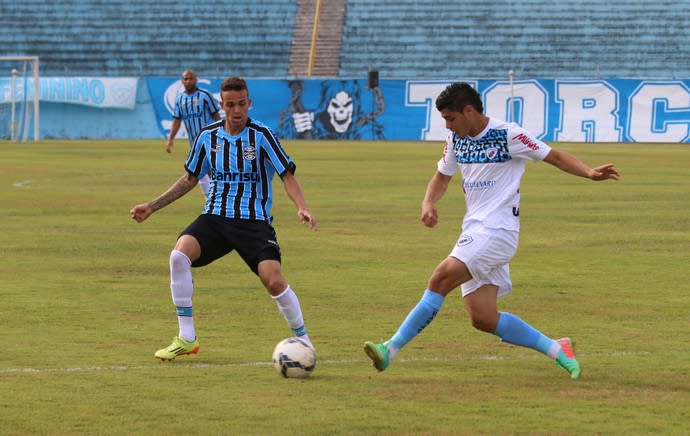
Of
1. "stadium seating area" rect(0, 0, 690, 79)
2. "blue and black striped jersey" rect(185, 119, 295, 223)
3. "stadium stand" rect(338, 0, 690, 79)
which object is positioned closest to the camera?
"blue and black striped jersey" rect(185, 119, 295, 223)

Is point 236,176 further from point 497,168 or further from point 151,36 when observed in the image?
point 151,36

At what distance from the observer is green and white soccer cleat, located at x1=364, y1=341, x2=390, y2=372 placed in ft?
26.2

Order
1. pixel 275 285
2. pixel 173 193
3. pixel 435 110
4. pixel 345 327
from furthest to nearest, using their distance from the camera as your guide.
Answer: pixel 435 110 < pixel 345 327 < pixel 173 193 < pixel 275 285

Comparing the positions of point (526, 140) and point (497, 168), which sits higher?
point (526, 140)

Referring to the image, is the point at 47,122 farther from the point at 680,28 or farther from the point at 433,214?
the point at 433,214

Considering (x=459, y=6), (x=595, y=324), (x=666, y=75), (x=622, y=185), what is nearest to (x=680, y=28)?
(x=666, y=75)

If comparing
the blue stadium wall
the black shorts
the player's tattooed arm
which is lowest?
the blue stadium wall

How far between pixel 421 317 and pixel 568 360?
92 centimetres

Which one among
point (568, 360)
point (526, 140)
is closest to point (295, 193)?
point (526, 140)

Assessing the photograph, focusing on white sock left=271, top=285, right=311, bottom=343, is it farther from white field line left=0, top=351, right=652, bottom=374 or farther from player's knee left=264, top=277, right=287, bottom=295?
white field line left=0, top=351, right=652, bottom=374

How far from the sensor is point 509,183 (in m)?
8.21

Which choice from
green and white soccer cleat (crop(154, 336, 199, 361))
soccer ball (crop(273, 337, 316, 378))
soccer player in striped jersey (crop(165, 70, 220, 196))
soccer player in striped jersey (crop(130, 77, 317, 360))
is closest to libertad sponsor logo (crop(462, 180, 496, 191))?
soccer player in striped jersey (crop(130, 77, 317, 360))

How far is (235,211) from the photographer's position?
8.90 metres

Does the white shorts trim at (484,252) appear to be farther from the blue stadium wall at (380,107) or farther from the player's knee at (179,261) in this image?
the blue stadium wall at (380,107)
